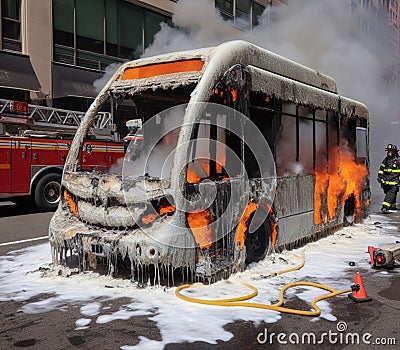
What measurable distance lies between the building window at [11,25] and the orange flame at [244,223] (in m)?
14.2

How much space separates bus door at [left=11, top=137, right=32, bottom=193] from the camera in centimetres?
1106

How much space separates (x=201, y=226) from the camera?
4965 mm

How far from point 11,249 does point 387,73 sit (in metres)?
20.6

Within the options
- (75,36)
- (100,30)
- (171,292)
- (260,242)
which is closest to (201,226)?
(171,292)

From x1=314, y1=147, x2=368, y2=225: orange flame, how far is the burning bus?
26cm

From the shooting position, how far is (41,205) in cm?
1174

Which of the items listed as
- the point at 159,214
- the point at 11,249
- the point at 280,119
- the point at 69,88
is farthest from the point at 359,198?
the point at 69,88

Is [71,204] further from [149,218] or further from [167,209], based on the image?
[167,209]

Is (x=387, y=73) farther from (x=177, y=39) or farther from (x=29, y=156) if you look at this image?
(x=29, y=156)

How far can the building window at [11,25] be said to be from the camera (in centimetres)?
1675

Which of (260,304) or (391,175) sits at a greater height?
(391,175)

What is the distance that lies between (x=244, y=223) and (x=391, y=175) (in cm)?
730

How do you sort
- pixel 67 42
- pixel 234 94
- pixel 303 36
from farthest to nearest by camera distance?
pixel 67 42, pixel 303 36, pixel 234 94

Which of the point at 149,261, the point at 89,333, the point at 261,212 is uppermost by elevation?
the point at 261,212
